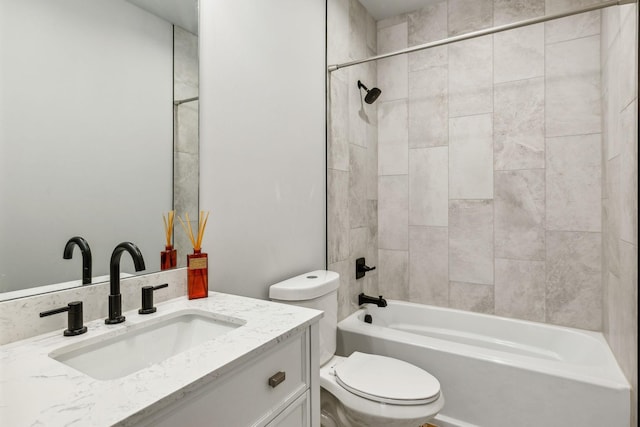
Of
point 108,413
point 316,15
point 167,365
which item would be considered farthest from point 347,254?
point 108,413

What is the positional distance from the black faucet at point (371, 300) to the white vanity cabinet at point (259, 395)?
1319 millimetres

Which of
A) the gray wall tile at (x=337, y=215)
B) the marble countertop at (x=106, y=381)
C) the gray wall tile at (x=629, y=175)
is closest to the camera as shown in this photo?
the marble countertop at (x=106, y=381)

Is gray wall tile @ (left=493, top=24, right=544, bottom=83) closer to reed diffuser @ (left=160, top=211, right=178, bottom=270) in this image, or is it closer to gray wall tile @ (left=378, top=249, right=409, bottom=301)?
gray wall tile @ (left=378, top=249, right=409, bottom=301)

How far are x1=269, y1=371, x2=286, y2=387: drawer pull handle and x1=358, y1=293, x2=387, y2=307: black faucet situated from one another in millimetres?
1497

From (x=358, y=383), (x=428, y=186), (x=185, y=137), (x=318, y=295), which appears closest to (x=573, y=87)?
(x=428, y=186)

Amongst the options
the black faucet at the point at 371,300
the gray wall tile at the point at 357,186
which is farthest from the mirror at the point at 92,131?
the black faucet at the point at 371,300

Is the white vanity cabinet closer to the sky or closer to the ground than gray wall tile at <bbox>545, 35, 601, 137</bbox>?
closer to the ground

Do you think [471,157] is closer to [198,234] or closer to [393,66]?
[393,66]

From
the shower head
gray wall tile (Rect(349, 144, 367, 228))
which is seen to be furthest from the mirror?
the shower head

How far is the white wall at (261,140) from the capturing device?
1.32 m

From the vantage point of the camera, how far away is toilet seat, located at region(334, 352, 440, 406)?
1.35m

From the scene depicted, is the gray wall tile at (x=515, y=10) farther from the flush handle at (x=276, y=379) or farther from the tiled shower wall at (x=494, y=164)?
the flush handle at (x=276, y=379)

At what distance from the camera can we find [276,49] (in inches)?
65.0

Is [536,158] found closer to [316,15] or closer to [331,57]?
[331,57]
